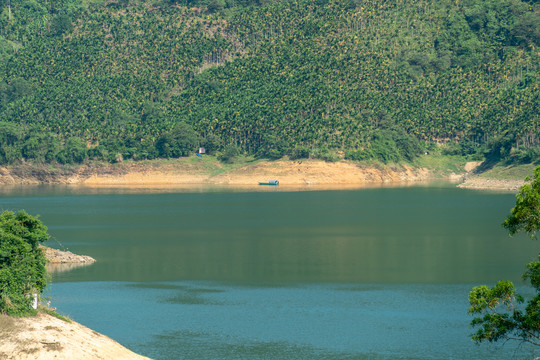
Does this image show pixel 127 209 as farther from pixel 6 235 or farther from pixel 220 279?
pixel 6 235

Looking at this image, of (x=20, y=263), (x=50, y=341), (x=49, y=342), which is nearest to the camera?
(x=49, y=342)

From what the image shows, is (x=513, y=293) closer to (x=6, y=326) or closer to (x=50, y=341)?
(x=50, y=341)

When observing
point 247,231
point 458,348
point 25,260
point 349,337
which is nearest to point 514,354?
point 458,348

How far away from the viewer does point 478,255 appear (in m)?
96.8

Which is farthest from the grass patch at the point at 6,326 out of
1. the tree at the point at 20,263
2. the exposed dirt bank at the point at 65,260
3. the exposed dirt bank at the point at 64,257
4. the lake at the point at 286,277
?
the exposed dirt bank at the point at 64,257

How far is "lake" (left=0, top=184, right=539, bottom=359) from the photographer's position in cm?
5697

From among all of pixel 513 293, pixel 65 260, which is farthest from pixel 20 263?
pixel 65 260

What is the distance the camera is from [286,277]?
83125 mm

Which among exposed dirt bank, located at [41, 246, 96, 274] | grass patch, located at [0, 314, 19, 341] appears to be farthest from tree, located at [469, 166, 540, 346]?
exposed dirt bank, located at [41, 246, 96, 274]

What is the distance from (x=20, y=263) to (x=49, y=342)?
6.99m

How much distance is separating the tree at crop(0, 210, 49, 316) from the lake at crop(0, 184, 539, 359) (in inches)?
346

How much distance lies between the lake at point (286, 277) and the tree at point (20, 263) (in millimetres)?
8794

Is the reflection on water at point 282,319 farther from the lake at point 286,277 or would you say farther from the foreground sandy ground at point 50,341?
the foreground sandy ground at point 50,341

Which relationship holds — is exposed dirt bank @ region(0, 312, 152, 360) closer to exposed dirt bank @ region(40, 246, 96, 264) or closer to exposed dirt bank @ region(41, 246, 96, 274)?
exposed dirt bank @ region(41, 246, 96, 274)
